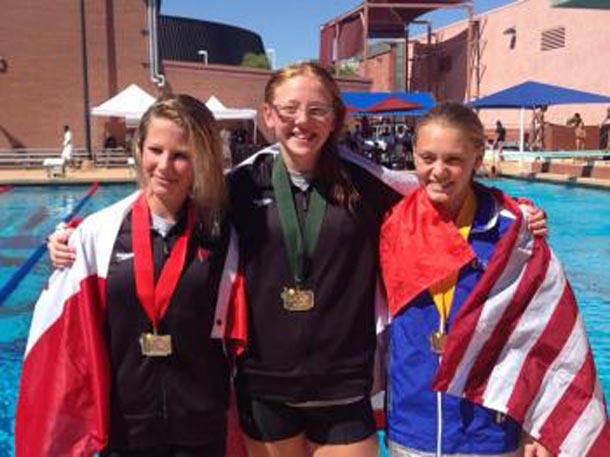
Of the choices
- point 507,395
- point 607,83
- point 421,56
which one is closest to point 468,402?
point 507,395

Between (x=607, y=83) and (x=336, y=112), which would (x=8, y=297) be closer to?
(x=336, y=112)

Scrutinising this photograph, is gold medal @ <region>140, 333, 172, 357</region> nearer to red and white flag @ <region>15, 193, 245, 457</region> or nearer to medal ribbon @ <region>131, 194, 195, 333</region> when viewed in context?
medal ribbon @ <region>131, 194, 195, 333</region>

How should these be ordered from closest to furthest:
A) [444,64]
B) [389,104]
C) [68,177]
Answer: [389,104] < [68,177] < [444,64]

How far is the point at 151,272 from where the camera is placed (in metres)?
1.98

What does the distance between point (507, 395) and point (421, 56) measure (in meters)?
41.9

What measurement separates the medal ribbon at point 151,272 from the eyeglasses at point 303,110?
49 centimetres

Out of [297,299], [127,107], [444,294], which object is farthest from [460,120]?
[127,107]

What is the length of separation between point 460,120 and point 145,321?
44.1 inches

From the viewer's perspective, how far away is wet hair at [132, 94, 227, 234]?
2035 millimetres

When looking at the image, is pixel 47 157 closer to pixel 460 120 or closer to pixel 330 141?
pixel 330 141

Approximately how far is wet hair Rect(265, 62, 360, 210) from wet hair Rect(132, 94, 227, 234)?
237mm

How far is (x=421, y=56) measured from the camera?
4194 centimetres

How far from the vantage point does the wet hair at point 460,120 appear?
2.07 meters

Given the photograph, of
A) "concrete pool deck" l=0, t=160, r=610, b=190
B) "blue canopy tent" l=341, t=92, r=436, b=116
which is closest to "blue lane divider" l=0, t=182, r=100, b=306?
"concrete pool deck" l=0, t=160, r=610, b=190
